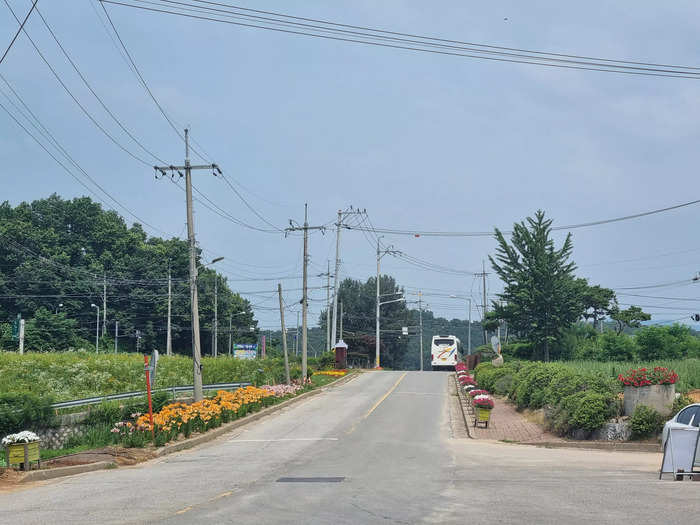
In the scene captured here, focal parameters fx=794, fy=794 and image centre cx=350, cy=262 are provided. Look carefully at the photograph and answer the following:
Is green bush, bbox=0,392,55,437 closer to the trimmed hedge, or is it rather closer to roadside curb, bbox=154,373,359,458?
roadside curb, bbox=154,373,359,458

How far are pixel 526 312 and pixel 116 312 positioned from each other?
173ft

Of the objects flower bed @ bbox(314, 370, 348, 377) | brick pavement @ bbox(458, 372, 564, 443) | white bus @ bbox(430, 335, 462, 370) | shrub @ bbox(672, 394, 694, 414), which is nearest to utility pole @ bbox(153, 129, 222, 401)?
brick pavement @ bbox(458, 372, 564, 443)

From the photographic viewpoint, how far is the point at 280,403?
38219 millimetres

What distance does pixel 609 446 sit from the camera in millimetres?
23969

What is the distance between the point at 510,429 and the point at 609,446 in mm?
5500

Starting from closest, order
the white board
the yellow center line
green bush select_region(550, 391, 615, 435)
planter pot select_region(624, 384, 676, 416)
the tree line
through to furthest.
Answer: the white board → planter pot select_region(624, 384, 676, 416) → green bush select_region(550, 391, 615, 435) → the yellow center line → the tree line

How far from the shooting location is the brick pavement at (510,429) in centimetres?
2672

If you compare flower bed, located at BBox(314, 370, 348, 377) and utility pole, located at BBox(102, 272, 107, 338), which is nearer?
flower bed, located at BBox(314, 370, 348, 377)

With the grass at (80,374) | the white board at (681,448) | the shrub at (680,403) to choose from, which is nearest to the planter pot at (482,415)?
the shrub at (680,403)

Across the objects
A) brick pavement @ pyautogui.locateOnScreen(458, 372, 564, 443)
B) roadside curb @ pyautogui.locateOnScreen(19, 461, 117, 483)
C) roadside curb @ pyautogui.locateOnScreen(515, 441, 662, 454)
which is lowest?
brick pavement @ pyautogui.locateOnScreen(458, 372, 564, 443)

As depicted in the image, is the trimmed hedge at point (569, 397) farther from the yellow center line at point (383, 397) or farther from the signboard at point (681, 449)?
the signboard at point (681, 449)

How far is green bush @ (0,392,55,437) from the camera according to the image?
25.1 m

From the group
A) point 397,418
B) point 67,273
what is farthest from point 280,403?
point 67,273

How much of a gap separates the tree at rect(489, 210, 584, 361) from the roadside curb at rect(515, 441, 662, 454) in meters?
34.5
